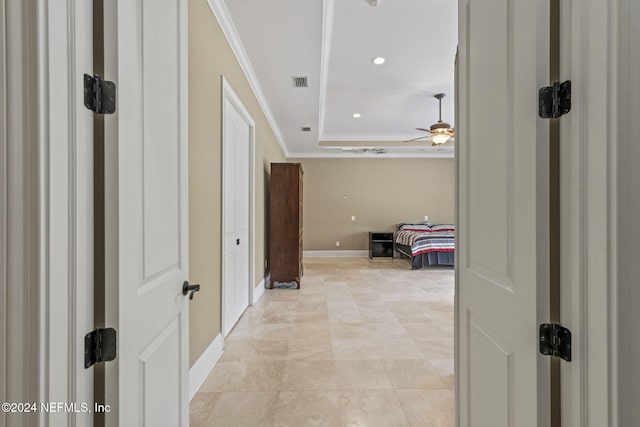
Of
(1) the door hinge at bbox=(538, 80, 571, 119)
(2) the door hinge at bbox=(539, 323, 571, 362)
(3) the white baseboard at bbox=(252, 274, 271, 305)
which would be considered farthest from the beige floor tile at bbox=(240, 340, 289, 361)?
(1) the door hinge at bbox=(538, 80, 571, 119)

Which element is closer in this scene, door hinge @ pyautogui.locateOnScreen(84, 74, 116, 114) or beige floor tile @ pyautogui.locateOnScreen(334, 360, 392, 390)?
door hinge @ pyautogui.locateOnScreen(84, 74, 116, 114)

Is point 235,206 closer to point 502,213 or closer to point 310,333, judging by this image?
point 310,333

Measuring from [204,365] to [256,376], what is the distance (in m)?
0.37

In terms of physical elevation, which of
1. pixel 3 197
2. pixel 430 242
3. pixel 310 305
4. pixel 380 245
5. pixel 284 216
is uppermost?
pixel 3 197

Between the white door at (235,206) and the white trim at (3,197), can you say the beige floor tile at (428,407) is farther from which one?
the white trim at (3,197)

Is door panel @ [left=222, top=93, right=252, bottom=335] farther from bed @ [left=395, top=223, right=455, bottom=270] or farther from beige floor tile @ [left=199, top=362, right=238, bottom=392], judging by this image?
bed @ [left=395, top=223, right=455, bottom=270]

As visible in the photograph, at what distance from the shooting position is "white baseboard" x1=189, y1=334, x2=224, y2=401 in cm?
199

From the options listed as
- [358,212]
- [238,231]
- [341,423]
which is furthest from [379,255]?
[341,423]

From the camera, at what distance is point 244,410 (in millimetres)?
1847

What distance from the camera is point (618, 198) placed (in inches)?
24.7

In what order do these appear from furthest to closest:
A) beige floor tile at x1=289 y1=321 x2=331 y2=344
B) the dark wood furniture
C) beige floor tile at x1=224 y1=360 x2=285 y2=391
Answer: the dark wood furniture < beige floor tile at x1=289 y1=321 x2=331 y2=344 < beige floor tile at x1=224 y1=360 x2=285 y2=391

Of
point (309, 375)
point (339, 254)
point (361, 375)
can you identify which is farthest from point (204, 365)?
point (339, 254)

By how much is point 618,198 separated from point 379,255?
7902mm

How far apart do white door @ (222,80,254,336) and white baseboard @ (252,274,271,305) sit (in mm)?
220
